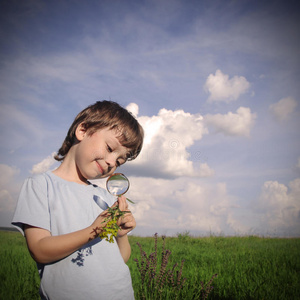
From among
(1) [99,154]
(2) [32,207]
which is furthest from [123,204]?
(2) [32,207]

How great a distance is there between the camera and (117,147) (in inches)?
86.6

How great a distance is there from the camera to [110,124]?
2.35m

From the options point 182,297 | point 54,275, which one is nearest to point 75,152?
point 54,275

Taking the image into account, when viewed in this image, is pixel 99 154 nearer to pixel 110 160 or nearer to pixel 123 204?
pixel 110 160

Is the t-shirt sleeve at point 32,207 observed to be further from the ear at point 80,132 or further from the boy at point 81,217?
the ear at point 80,132

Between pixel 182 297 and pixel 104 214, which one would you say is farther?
pixel 182 297

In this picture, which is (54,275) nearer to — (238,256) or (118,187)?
(118,187)

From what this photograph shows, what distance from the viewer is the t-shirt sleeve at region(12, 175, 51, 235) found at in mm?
1756

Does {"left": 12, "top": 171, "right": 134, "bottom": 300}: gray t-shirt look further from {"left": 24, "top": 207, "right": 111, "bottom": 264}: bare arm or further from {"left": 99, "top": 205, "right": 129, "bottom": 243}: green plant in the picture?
{"left": 99, "top": 205, "right": 129, "bottom": 243}: green plant

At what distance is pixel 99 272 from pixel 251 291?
275 cm

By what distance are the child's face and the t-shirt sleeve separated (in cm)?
38

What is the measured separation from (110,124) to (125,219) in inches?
37.6

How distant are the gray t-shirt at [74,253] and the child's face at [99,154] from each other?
0.19 metres

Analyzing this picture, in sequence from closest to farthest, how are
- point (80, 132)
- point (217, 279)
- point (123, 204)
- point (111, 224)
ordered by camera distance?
point (111, 224), point (123, 204), point (80, 132), point (217, 279)
